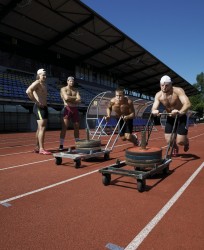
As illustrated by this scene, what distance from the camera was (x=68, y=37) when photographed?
25.4m

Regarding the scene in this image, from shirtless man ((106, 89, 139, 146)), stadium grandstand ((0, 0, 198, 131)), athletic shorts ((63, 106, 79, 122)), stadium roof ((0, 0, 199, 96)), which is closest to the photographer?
shirtless man ((106, 89, 139, 146))

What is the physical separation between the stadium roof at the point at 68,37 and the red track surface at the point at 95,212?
18139mm

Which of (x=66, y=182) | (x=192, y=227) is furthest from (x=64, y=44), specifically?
(x=192, y=227)

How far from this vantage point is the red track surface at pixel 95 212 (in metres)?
2.32

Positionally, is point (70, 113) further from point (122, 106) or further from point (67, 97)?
point (122, 106)

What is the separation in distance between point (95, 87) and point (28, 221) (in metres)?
35.7

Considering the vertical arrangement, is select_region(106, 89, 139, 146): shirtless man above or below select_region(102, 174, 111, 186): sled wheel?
above

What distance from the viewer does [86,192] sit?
375cm

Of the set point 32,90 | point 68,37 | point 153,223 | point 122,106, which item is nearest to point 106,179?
point 153,223

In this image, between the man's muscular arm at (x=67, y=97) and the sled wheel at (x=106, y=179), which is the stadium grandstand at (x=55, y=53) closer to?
the man's muscular arm at (x=67, y=97)

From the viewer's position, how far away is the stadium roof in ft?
65.8

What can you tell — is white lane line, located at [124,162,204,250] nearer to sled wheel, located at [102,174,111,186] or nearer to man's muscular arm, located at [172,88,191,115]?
sled wheel, located at [102,174,111,186]

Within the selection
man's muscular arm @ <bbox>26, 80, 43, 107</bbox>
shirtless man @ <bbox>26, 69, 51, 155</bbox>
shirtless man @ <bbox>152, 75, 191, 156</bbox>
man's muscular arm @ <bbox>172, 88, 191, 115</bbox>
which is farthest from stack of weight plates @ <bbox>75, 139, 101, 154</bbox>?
man's muscular arm @ <bbox>172, 88, 191, 115</bbox>

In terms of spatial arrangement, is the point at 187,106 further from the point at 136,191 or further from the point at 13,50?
the point at 13,50
